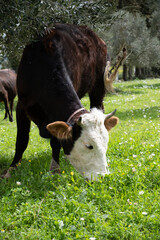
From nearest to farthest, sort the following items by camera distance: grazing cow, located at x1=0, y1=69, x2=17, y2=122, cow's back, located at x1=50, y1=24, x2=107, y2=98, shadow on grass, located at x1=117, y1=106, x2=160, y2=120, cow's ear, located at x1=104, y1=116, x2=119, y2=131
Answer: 1. cow's ear, located at x1=104, y1=116, x2=119, y2=131
2. cow's back, located at x1=50, y1=24, x2=107, y2=98
3. shadow on grass, located at x1=117, y1=106, x2=160, y2=120
4. grazing cow, located at x1=0, y1=69, x2=17, y2=122

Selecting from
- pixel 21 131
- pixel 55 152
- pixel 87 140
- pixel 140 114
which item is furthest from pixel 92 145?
pixel 140 114

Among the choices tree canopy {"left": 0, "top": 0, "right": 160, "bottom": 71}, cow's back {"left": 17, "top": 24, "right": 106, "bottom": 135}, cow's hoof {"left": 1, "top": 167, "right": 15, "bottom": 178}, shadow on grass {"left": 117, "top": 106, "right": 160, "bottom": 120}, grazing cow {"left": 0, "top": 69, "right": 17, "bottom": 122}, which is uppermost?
tree canopy {"left": 0, "top": 0, "right": 160, "bottom": 71}

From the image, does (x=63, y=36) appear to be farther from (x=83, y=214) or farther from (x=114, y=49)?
(x=114, y=49)

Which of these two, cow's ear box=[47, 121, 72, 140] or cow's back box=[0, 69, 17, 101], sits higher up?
cow's ear box=[47, 121, 72, 140]

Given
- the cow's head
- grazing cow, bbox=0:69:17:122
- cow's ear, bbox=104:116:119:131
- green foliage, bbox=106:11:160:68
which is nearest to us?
the cow's head

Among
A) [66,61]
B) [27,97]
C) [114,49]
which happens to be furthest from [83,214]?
[114,49]

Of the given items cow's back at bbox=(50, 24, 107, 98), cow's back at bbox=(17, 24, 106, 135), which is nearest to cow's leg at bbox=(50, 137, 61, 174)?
cow's back at bbox=(17, 24, 106, 135)

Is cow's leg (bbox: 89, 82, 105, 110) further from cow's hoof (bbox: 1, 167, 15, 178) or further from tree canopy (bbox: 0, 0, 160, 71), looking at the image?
cow's hoof (bbox: 1, 167, 15, 178)

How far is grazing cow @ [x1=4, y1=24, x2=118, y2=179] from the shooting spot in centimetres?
415

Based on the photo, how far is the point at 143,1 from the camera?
27.5 metres

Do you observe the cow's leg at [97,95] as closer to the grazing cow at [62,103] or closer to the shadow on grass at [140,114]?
the grazing cow at [62,103]

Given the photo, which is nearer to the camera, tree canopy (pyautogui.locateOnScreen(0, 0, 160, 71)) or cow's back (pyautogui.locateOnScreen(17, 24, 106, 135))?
tree canopy (pyautogui.locateOnScreen(0, 0, 160, 71))

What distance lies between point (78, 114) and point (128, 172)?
1.23 meters

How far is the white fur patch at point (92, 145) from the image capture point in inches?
161
